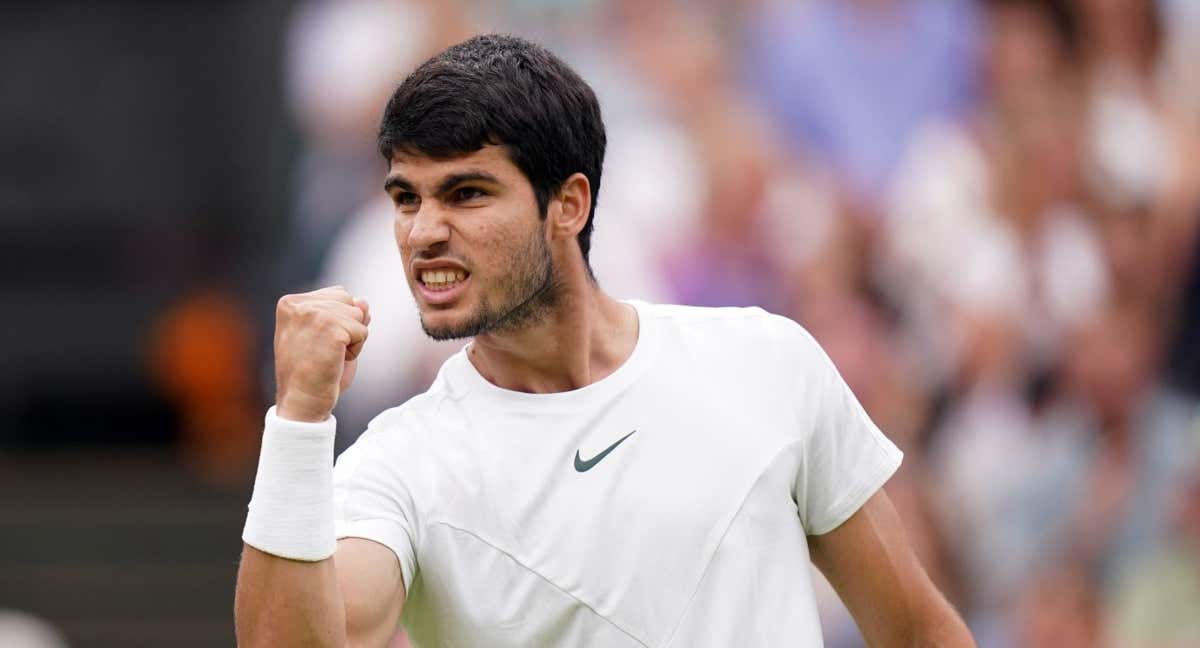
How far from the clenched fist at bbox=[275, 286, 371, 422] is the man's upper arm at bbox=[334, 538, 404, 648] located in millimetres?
228

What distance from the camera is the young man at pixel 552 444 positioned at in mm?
3215

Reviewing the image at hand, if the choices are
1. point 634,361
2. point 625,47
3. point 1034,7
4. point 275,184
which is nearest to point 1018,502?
point 1034,7

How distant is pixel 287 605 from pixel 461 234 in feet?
2.26

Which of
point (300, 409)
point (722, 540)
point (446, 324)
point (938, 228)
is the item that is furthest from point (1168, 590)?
point (300, 409)

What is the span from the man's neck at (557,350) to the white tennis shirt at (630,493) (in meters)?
0.03

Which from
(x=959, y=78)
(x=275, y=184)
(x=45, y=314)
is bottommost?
(x=45, y=314)

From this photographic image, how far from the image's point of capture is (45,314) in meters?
12.3

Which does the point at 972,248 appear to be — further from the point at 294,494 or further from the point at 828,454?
the point at 294,494

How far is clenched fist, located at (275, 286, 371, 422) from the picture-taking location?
9.90 feet

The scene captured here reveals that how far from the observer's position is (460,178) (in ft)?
10.6

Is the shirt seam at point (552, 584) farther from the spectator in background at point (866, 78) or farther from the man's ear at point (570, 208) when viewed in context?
the spectator in background at point (866, 78)

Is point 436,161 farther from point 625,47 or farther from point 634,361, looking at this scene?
point 625,47

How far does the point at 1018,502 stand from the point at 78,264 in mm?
6933

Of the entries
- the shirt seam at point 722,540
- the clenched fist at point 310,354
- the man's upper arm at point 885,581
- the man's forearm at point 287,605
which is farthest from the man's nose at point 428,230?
the man's upper arm at point 885,581
